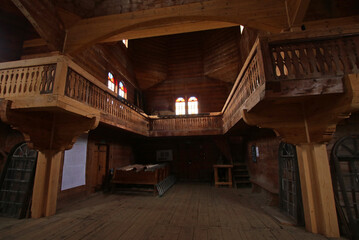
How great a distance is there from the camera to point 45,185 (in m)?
4.29

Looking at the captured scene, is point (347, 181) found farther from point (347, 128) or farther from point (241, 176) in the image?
point (241, 176)

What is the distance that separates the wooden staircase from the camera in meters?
7.96

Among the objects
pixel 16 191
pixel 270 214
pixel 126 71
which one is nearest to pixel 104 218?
pixel 16 191

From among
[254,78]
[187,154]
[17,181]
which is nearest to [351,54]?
[254,78]

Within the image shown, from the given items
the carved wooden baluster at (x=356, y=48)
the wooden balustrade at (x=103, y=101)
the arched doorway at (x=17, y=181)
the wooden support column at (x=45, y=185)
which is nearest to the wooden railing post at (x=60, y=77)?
the wooden balustrade at (x=103, y=101)

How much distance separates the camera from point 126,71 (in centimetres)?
1110

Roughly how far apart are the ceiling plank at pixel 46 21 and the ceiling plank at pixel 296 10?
6893 millimetres

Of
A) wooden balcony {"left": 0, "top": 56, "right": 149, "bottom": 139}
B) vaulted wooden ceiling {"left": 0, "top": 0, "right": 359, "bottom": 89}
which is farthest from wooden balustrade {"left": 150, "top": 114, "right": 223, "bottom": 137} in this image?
wooden balcony {"left": 0, "top": 56, "right": 149, "bottom": 139}

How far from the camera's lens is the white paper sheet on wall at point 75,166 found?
17.6 feet

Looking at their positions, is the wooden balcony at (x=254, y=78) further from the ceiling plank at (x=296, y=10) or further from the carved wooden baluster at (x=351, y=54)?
the ceiling plank at (x=296, y=10)

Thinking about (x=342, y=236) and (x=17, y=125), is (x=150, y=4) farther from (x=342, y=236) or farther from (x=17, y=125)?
(x=342, y=236)

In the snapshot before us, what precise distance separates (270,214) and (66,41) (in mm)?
8075

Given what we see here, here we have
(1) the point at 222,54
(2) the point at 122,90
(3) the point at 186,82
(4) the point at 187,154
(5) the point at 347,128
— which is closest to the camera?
(5) the point at 347,128

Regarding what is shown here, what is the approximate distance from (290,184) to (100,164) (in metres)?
7.05
